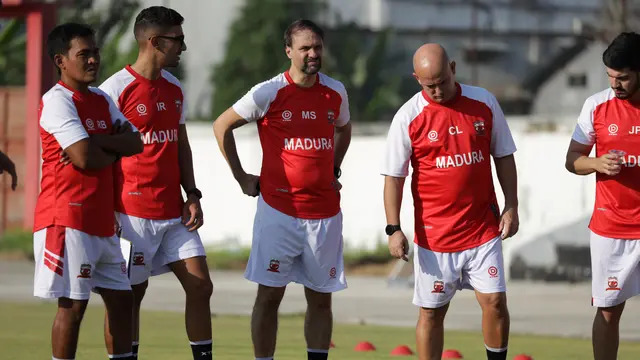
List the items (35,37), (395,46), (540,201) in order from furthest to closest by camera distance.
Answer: (395,46) < (35,37) < (540,201)

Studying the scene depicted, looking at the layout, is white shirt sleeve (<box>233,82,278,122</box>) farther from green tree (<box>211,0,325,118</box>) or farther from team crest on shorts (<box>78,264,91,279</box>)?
green tree (<box>211,0,325,118</box>)

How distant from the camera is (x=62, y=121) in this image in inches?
321

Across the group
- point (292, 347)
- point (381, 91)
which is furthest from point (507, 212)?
point (381, 91)

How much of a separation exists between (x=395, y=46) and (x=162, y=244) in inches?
2477

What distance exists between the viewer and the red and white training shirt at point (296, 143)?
934 cm

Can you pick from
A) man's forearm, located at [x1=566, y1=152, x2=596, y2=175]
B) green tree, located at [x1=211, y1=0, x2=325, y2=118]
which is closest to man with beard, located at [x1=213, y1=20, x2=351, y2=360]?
man's forearm, located at [x1=566, y1=152, x2=596, y2=175]

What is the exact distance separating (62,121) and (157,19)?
1427 mm

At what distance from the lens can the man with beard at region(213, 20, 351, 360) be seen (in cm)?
934

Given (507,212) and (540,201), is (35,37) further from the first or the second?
(507,212)

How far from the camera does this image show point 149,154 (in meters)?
9.21

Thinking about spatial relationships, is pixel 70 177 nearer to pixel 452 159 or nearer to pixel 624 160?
pixel 452 159

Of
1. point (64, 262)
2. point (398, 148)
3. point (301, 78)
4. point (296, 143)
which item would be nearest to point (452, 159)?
point (398, 148)

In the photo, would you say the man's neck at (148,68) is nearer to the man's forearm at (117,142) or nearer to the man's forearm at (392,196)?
the man's forearm at (117,142)

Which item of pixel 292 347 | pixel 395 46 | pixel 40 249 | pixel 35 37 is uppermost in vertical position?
pixel 395 46
